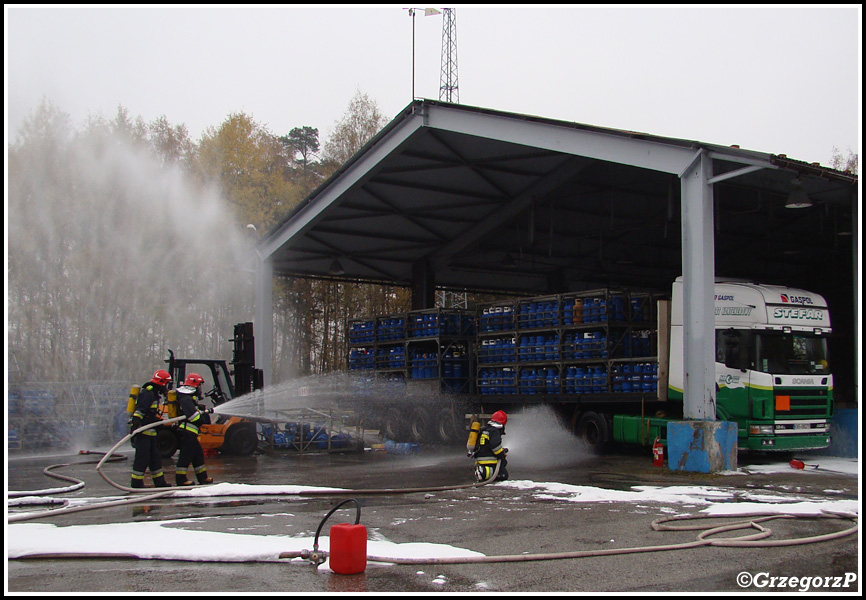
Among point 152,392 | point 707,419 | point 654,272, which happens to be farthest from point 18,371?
point 654,272

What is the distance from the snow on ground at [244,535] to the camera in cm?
679

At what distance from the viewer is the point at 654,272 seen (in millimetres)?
30328

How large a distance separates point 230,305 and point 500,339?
10.7 m

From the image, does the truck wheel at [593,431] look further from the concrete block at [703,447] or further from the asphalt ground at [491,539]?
the concrete block at [703,447]

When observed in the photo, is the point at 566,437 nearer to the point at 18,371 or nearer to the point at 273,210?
the point at 18,371

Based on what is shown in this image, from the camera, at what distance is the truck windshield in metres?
14.8

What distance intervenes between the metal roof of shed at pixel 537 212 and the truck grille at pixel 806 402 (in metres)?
3.93

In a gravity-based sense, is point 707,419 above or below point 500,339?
below

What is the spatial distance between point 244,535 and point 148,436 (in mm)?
4985

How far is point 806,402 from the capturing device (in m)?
15.1

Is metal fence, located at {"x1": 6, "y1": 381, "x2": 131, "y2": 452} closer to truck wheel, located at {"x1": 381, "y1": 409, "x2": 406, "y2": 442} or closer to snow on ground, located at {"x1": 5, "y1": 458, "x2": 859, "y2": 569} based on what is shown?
truck wheel, located at {"x1": 381, "y1": 409, "x2": 406, "y2": 442}

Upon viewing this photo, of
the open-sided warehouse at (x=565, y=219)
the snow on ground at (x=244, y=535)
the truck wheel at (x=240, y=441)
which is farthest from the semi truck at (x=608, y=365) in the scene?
the truck wheel at (x=240, y=441)

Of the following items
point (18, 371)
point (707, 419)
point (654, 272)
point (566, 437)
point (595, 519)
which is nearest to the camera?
point (595, 519)

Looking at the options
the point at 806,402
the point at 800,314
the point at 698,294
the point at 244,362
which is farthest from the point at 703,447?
the point at 244,362
